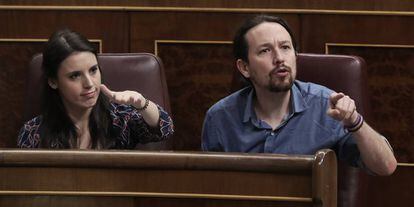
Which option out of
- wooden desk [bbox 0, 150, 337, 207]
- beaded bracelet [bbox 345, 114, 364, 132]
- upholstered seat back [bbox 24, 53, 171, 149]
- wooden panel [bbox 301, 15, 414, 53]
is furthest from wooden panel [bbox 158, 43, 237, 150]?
wooden desk [bbox 0, 150, 337, 207]

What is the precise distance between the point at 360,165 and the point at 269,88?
163mm

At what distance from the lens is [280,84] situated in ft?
3.77

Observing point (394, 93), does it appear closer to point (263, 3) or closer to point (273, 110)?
point (263, 3)

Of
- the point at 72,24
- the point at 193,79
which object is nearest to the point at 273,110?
the point at 193,79

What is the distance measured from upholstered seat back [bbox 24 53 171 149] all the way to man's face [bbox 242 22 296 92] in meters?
0.19

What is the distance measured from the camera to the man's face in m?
1.15

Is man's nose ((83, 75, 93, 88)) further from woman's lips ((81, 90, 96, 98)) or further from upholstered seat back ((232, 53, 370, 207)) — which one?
upholstered seat back ((232, 53, 370, 207))

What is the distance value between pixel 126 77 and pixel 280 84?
1.01 ft

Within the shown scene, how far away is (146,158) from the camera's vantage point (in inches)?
32.0

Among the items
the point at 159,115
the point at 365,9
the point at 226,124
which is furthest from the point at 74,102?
the point at 365,9

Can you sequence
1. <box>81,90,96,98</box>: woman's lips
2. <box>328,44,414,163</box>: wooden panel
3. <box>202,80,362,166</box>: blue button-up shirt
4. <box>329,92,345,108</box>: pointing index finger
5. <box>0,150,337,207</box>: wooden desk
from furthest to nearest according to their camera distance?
<box>328,44,414,163</box>: wooden panel < <box>81,90,96,98</box>: woman's lips < <box>202,80,362,166</box>: blue button-up shirt < <box>329,92,345,108</box>: pointing index finger < <box>0,150,337,207</box>: wooden desk

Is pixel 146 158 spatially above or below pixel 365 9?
below

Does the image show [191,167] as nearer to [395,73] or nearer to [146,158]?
[146,158]

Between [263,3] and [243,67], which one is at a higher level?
[263,3]
